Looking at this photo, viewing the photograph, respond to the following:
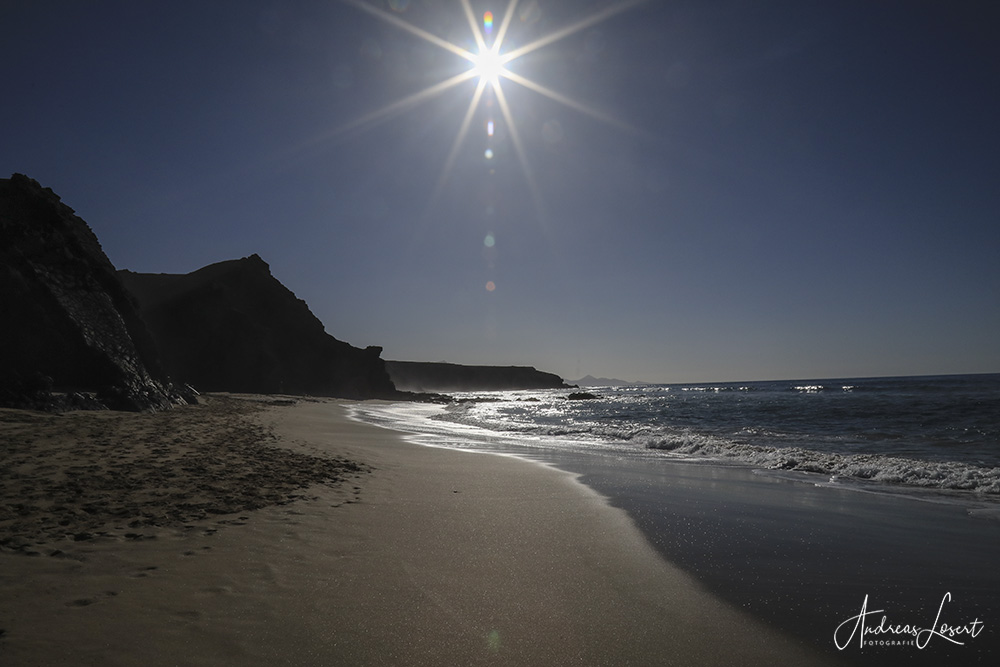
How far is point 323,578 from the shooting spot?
11.5 feet

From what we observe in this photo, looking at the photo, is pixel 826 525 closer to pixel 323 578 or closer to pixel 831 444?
pixel 323 578

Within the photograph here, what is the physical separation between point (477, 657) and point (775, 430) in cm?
1945

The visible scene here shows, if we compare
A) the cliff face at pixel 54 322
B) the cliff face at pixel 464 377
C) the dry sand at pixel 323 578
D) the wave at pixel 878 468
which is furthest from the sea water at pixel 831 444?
the cliff face at pixel 464 377

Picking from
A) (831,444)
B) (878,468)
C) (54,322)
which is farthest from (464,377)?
(878,468)

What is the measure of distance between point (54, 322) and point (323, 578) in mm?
16692

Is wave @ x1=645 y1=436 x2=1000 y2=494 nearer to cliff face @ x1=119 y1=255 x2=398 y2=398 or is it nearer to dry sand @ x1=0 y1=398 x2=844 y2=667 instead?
dry sand @ x1=0 y1=398 x2=844 y2=667

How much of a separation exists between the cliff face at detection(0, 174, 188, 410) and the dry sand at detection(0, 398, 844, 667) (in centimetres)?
927

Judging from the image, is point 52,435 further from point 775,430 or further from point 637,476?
point 775,430

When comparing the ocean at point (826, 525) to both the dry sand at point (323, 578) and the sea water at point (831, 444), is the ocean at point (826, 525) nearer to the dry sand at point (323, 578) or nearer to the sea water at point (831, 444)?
the sea water at point (831, 444)

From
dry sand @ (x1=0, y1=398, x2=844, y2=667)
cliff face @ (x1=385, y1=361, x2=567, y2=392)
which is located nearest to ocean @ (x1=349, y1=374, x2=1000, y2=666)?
dry sand @ (x1=0, y1=398, x2=844, y2=667)

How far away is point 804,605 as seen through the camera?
332 centimetres

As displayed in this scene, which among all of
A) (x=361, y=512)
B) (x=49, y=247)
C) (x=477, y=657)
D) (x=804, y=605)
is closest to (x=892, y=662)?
(x=804, y=605)

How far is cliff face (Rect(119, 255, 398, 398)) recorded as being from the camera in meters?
45.1

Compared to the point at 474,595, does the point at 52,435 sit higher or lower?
higher
